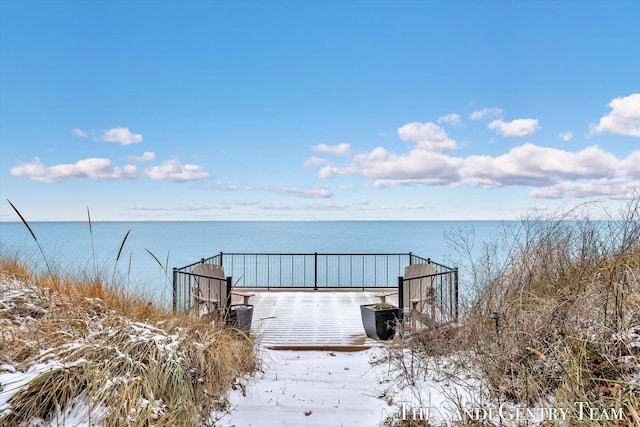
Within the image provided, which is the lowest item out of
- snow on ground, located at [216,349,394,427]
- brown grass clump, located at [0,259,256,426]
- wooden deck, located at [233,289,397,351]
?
wooden deck, located at [233,289,397,351]

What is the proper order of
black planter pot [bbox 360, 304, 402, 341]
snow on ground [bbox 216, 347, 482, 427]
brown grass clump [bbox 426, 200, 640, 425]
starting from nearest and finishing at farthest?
brown grass clump [bbox 426, 200, 640, 425] → snow on ground [bbox 216, 347, 482, 427] → black planter pot [bbox 360, 304, 402, 341]

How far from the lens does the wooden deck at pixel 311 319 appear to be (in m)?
5.15

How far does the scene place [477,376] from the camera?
3.03 m

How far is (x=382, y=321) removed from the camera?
5125mm

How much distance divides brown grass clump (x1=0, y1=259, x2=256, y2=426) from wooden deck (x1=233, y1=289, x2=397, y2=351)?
3.31 feet

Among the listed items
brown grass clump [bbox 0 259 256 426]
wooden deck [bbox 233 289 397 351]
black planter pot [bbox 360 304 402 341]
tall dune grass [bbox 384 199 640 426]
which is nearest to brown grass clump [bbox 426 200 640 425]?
tall dune grass [bbox 384 199 640 426]

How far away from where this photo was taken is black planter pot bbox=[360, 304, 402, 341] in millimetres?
5094

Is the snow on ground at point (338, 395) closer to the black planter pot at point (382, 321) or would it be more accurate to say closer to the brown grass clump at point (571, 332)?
the brown grass clump at point (571, 332)

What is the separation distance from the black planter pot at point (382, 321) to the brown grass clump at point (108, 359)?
6.89 ft

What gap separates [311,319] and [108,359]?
14.5 feet

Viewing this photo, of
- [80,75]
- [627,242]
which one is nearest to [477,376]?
[627,242]

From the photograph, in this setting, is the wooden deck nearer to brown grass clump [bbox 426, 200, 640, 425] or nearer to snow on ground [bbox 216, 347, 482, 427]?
snow on ground [bbox 216, 347, 482, 427]

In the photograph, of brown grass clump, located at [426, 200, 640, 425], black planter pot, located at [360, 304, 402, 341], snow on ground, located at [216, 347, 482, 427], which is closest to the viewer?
brown grass clump, located at [426, 200, 640, 425]

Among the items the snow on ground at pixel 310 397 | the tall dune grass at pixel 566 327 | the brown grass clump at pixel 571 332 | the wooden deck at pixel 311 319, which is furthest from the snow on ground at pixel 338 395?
the wooden deck at pixel 311 319
